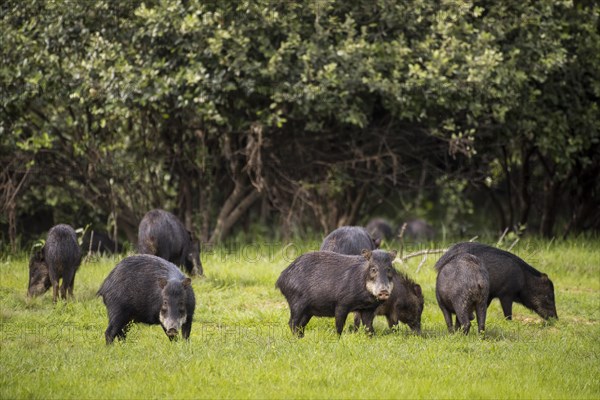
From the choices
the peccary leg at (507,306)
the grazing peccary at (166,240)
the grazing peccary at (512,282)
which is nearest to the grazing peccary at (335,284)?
the grazing peccary at (512,282)

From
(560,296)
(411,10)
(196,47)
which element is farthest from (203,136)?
(560,296)

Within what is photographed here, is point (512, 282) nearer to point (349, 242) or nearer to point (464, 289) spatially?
point (464, 289)

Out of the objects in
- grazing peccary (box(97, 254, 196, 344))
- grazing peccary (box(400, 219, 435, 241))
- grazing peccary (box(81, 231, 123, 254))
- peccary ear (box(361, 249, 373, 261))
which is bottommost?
grazing peccary (box(400, 219, 435, 241))

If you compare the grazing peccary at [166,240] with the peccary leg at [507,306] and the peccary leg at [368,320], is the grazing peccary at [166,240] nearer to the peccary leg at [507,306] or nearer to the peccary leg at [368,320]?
the peccary leg at [368,320]

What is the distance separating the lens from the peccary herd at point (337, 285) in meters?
8.07

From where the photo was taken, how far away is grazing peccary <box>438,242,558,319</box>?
10.1 meters

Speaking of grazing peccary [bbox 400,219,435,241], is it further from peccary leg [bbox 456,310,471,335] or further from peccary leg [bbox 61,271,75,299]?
peccary leg [bbox 456,310,471,335]

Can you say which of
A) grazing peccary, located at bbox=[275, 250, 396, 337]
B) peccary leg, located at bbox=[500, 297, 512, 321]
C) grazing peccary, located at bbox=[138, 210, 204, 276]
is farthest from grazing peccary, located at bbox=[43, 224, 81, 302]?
peccary leg, located at bbox=[500, 297, 512, 321]

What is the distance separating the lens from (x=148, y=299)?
804 cm

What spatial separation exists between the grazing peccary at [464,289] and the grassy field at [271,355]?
27 centimetres

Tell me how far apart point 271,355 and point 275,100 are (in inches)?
239

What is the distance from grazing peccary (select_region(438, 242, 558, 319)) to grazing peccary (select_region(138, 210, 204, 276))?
3.31 meters

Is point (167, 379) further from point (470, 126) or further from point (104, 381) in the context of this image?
point (470, 126)

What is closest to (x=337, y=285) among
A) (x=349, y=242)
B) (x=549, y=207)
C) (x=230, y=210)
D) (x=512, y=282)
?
(x=349, y=242)
